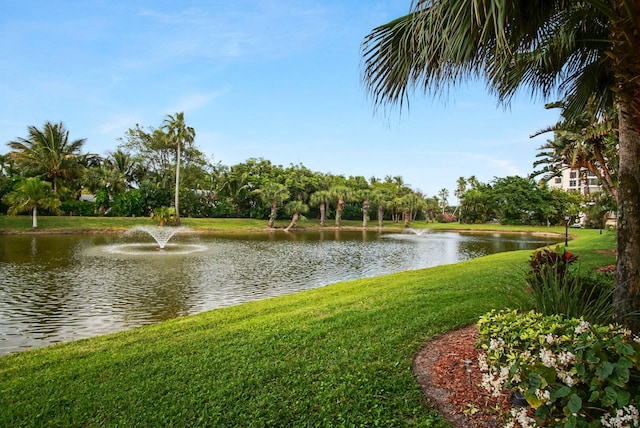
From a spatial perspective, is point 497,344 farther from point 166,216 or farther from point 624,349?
point 166,216

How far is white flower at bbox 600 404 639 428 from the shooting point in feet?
5.80

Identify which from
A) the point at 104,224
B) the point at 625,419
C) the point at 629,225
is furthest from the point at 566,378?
the point at 104,224

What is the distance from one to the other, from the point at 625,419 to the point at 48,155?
44905 mm

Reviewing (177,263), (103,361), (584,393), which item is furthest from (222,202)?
(584,393)

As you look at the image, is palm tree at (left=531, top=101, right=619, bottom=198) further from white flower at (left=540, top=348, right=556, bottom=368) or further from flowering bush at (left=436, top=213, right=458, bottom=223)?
flowering bush at (left=436, top=213, right=458, bottom=223)

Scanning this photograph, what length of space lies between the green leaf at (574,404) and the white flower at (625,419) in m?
0.17

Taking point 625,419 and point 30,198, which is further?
point 30,198

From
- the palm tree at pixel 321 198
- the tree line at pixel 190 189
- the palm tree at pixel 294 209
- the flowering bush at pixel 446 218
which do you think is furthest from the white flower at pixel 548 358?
the flowering bush at pixel 446 218

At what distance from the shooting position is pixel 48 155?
36062mm

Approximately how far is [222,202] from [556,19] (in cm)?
4465

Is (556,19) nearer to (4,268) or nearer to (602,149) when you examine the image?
(602,149)

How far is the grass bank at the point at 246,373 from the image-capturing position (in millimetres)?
2832

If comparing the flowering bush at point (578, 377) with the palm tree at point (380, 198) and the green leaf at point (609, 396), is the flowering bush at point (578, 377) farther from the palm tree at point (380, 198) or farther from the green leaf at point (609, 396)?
the palm tree at point (380, 198)

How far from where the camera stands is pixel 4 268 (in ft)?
41.3
